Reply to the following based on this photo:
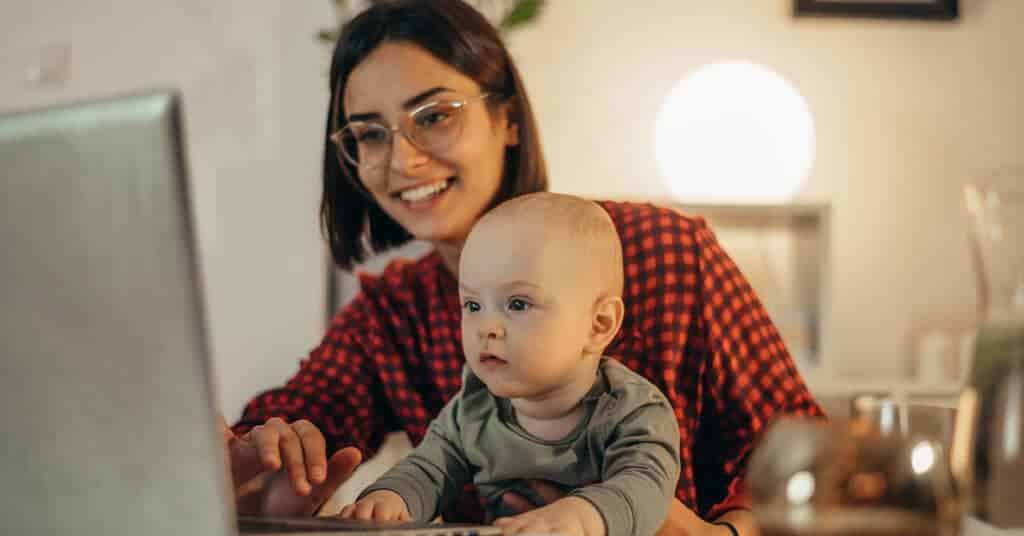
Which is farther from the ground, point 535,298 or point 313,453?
point 535,298

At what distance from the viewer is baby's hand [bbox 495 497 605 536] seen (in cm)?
84

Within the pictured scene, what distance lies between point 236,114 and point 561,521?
6.98 ft

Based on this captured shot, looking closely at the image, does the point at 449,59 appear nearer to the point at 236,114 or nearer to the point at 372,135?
the point at 372,135

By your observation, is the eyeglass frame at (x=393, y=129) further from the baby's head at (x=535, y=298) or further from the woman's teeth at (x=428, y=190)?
the baby's head at (x=535, y=298)

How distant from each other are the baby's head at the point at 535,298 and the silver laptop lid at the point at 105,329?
1.61 feet

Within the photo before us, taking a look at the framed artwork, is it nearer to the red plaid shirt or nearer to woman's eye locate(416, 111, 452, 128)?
the red plaid shirt

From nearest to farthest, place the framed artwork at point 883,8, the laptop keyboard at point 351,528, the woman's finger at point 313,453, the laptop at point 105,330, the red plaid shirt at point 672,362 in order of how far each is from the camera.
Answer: the laptop at point 105,330 < the laptop keyboard at point 351,528 < the woman's finger at point 313,453 < the red plaid shirt at point 672,362 < the framed artwork at point 883,8

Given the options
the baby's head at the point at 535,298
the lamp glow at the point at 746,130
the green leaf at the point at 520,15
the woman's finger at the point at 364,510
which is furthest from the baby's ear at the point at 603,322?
the green leaf at the point at 520,15

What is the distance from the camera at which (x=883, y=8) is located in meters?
2.73

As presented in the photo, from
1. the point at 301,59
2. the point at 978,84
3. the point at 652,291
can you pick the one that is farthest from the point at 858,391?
the point at 301,59

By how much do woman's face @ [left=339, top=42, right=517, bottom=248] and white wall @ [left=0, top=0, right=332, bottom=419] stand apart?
4.22 ft

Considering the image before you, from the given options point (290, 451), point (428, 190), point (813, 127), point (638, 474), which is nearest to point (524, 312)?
point (638, 474)

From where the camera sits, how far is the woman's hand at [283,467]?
3.79 ft

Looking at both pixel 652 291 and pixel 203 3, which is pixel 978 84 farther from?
pixel 203 3
